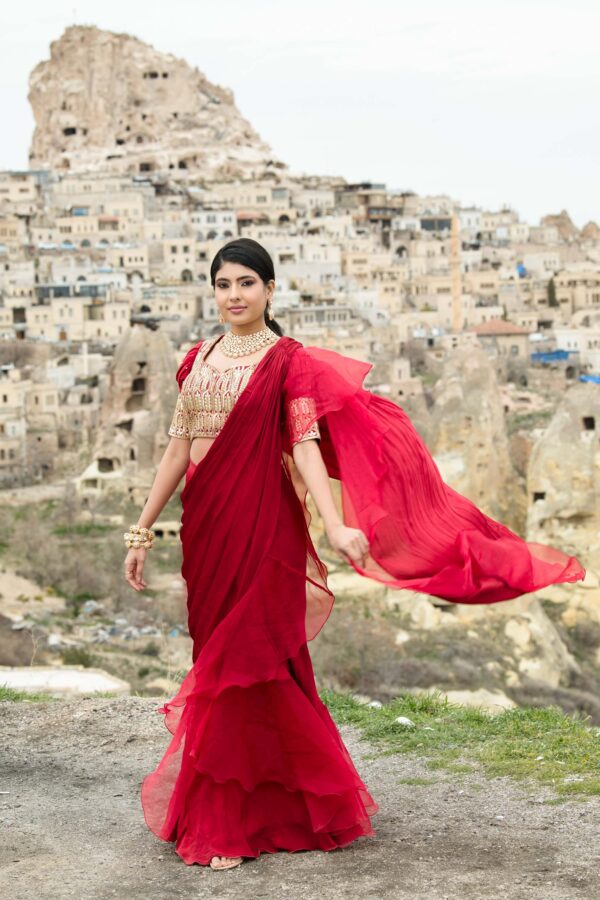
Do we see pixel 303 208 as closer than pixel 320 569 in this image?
No

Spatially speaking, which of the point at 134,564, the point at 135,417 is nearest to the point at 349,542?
the point at 134,564

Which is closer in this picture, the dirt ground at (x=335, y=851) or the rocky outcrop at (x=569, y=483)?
the dirt ground at (x=335, y=851)

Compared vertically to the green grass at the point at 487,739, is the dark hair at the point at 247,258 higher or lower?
higher

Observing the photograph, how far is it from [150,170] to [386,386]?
148 feet

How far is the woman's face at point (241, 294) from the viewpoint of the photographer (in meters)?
5.09

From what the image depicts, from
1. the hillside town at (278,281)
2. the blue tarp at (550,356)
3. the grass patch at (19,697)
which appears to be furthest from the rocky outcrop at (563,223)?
the grass patch at (19,697)

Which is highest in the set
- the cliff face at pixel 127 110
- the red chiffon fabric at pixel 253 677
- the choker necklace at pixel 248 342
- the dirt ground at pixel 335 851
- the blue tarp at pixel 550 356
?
the cliff face at pixel 127 110

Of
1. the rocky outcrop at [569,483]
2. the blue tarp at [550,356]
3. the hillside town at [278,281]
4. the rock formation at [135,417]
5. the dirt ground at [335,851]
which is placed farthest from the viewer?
the blue tarp at [550,356]

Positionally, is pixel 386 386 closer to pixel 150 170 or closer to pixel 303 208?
pixel 303 208

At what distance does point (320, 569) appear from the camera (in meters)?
5.10

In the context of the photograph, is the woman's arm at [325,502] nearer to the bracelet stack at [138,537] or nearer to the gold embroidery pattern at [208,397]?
the gold embroidery pattern at [208,397]

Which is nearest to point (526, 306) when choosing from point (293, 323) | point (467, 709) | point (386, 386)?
point (293, 323)

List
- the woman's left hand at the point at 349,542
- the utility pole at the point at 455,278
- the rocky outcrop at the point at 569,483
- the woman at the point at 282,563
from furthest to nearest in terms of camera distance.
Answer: the utility pole at the point at 455,278
the rocky outcrop at the point at 569,483
the woman at the point at 282,563
the woman's left hand at the point at 349,542

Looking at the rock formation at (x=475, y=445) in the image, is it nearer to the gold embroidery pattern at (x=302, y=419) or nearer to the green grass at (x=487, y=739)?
the green grass at (x=487, y=739)
